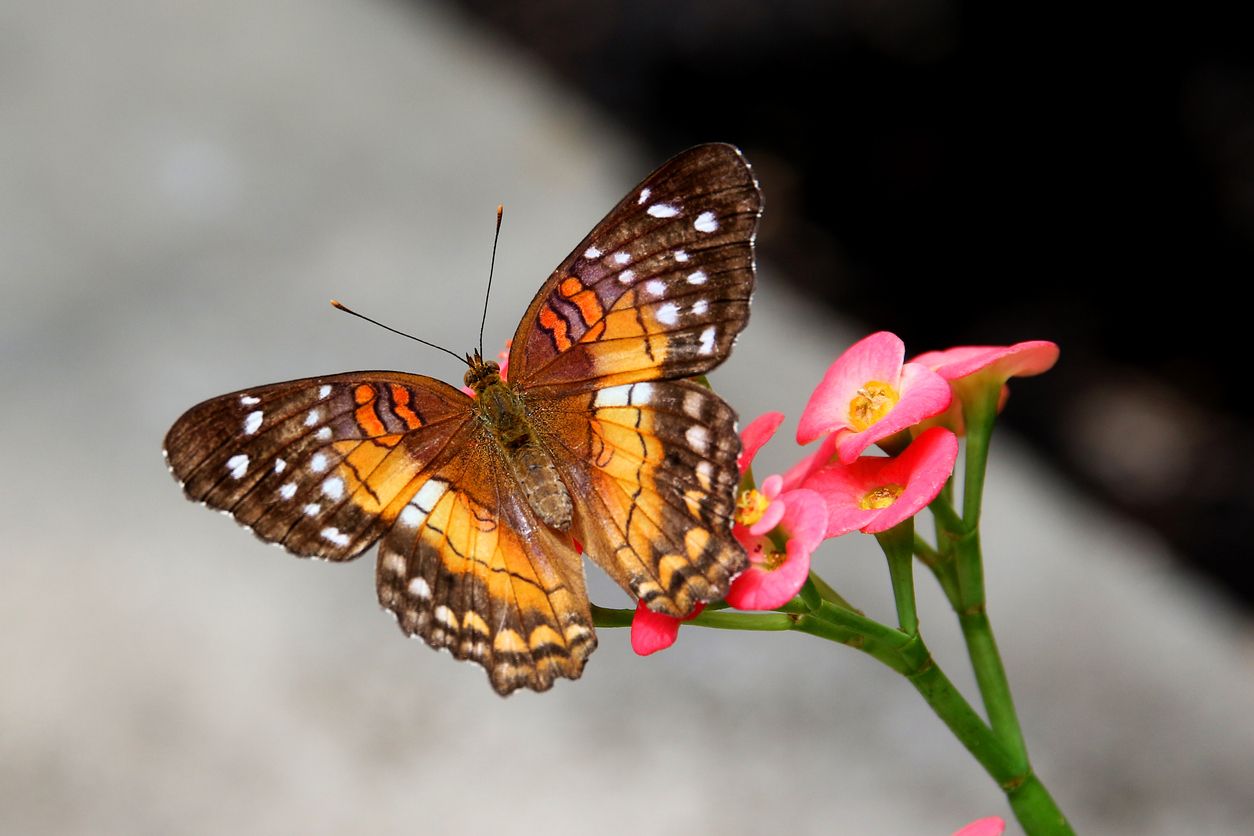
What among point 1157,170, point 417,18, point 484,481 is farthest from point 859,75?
point 484,481

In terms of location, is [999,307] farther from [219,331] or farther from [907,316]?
[219,331]

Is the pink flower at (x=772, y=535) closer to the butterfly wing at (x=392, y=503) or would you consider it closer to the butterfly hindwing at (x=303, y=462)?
the butterfly wing at (x=392, y=503)

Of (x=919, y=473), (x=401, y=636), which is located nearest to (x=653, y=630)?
(x=919, y=473)

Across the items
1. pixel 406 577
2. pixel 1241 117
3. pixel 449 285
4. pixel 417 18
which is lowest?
pixel 406 577

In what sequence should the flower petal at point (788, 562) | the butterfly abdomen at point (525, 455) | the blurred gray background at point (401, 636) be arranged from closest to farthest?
1. the flower petal at point (788, 562)
2. the butterfly abdomen at point (525, 455)
3. the blurred gray background at point (401, 636)

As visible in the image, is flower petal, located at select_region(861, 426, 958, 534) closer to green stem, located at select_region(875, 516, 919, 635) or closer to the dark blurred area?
green stem, located at select_region(875, 516, 919, 635)

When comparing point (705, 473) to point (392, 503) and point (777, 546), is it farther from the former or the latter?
point (392, 503)

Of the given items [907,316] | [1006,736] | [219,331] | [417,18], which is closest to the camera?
[1006,736]

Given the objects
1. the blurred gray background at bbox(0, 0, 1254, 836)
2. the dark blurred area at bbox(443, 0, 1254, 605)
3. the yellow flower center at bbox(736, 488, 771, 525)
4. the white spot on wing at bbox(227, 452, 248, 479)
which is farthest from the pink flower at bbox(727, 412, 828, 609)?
the dark blurred area at bbox(443, 0, 1254, 605)

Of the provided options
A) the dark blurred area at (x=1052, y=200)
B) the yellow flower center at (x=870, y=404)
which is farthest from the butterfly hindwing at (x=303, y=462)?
the dark blurred area at (x=1052, y=200)
